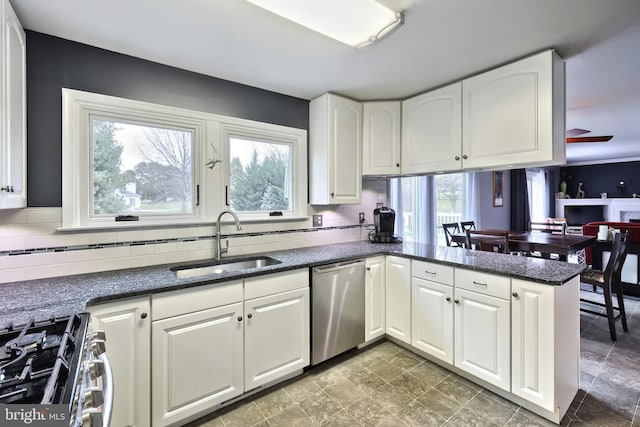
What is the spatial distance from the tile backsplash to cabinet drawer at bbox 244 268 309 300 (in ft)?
1.86

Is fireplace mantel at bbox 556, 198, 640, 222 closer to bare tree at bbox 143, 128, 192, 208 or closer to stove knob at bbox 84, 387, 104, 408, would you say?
bare tree at bbox 143, 128, 192, 208

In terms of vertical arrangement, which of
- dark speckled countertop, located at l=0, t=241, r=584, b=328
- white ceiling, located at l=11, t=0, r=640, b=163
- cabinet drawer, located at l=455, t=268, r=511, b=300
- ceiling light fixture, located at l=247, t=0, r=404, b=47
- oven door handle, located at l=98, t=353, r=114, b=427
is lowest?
oven door handle, located at l=98, t=353, r=114, b=427

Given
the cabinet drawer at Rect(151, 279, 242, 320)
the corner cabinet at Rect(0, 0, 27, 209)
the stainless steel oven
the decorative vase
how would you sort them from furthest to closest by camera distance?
the decorative vase, the cabinet drawer at Rect(151, 279, 242, 320), the corner cabinet at Rect(0, 0, 27, 209), the stainless steel oven

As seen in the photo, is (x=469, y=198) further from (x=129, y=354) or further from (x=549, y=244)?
(x=129, y=354)

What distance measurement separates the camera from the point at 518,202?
6.00 metres

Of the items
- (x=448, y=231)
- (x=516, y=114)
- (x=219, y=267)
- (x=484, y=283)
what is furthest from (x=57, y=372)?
(x=448, y=231)

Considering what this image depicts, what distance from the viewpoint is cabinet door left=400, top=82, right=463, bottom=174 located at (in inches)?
94.8

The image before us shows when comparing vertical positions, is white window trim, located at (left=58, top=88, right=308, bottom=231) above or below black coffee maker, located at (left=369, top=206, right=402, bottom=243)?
above

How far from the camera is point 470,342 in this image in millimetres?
2006

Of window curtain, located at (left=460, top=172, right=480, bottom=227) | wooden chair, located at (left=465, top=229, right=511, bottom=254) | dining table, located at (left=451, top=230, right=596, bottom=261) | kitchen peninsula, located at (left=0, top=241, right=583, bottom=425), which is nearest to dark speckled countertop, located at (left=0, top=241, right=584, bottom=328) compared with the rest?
kitchen peninsula, located at (left=0, top=241, right=583, bottom=425)

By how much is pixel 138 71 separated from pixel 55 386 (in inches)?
76.5

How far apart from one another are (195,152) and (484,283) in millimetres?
2181

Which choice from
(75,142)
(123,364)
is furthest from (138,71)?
(123,364)

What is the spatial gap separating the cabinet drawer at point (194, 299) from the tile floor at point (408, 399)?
685 millimetres
